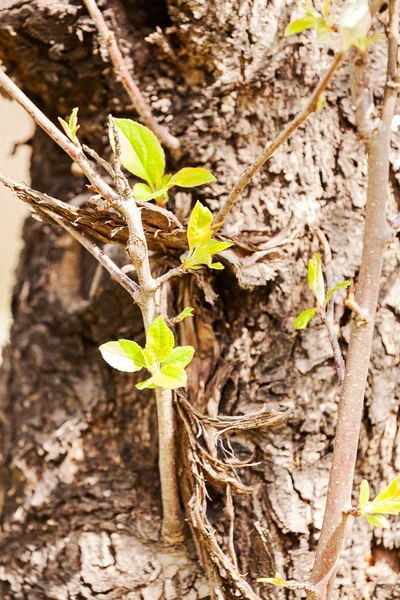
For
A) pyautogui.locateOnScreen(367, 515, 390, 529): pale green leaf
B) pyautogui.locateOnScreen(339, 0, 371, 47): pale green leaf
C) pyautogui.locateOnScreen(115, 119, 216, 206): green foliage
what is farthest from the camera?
pyautogui.locateOnScreen(115, 119, 216, 206): green foliage

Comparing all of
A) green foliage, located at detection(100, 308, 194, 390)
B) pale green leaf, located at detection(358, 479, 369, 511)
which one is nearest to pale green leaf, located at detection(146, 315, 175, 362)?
green foliage, located at detection(100, 308, 194, 390)

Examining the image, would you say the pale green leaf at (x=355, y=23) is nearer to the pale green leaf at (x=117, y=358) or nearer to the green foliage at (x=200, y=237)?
the green foliage at (x=200, y=237)

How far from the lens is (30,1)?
0.84 metres

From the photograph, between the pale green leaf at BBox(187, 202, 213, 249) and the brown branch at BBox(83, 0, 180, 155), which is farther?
the brown branch at BBox(83, 0, 180, 155)

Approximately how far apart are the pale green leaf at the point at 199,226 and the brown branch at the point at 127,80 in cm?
23

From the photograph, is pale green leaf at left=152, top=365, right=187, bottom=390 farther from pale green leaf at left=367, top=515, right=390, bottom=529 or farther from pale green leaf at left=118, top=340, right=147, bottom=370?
pale green leaf at left=367, top=515, right=390, bottom=529

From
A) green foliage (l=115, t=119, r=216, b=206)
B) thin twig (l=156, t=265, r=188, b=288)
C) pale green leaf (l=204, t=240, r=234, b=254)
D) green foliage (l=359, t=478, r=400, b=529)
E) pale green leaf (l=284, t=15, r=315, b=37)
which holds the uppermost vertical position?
pale green leaf (l=284, t=15, r=315, b=37)

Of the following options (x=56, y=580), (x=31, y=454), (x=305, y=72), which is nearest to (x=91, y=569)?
(x=56, y=580)

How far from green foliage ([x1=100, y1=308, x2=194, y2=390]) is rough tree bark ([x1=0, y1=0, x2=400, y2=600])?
17 cm

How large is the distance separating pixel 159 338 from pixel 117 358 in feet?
0.17

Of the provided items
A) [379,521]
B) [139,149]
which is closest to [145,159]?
[139,149]

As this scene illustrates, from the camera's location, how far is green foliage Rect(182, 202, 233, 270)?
2.05ft

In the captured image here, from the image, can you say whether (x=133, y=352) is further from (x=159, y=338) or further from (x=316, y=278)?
(x=316, y=278)

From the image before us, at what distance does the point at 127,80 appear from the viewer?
781 millimetres
